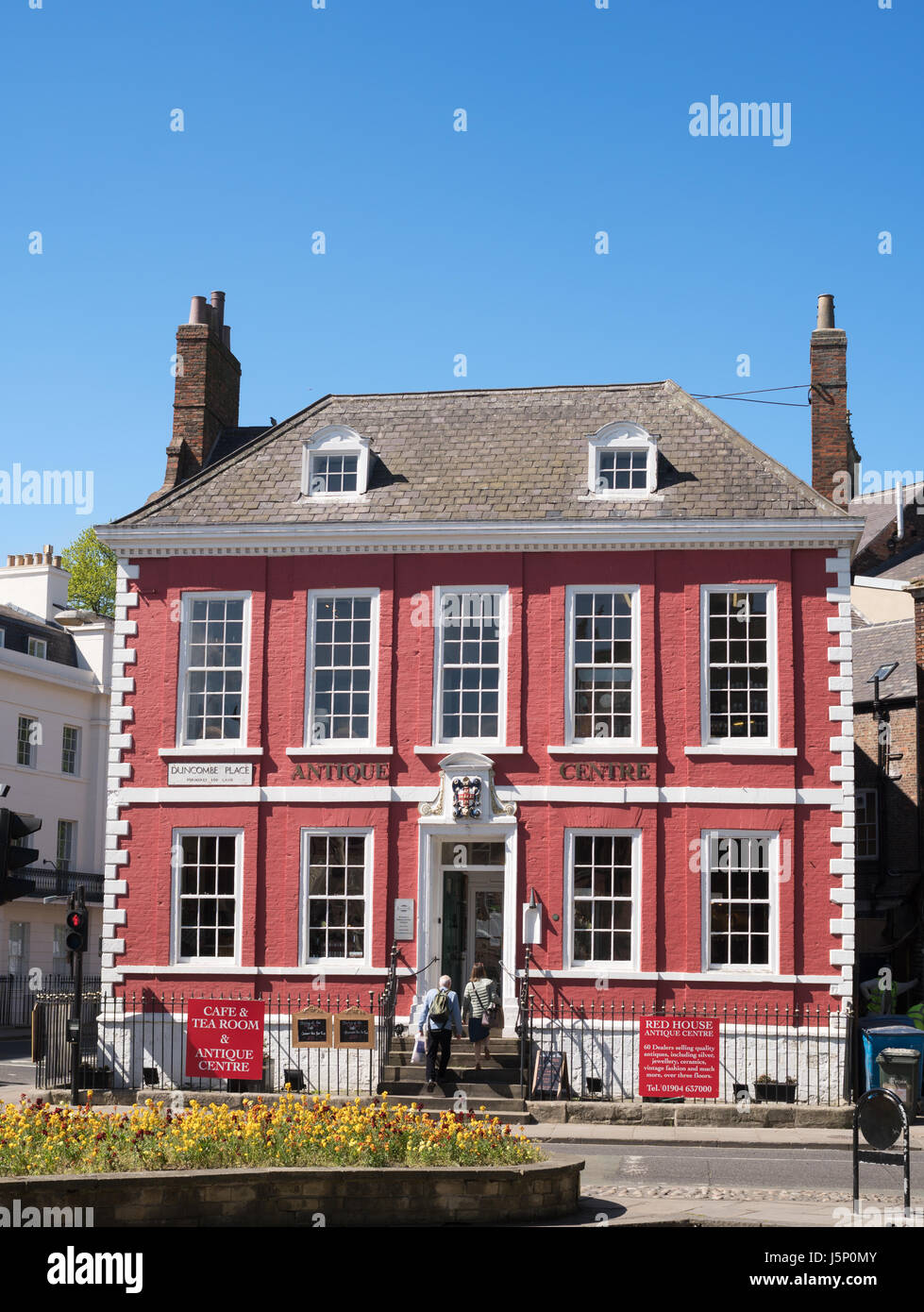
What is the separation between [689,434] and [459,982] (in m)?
10.3

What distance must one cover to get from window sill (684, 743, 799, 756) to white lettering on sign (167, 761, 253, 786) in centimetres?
740

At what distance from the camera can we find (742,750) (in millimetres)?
23594

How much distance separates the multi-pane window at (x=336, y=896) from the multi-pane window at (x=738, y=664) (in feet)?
20.7

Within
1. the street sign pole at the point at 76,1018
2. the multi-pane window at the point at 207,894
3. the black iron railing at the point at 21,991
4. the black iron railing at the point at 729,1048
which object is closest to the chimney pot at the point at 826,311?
the black iron railing at the point at 729,1048

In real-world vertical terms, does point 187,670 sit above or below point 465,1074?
above

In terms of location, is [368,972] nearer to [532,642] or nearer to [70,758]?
[532,642]

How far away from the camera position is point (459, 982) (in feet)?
80.4

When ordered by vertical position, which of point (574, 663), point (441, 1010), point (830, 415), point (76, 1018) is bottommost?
point (76, 1018)

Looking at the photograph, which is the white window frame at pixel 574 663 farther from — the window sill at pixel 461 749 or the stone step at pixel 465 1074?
the stone step at pixel 465 1074

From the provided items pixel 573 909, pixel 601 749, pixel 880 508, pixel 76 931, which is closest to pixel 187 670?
pixel 76 931

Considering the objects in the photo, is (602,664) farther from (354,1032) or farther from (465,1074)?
(354,1032)

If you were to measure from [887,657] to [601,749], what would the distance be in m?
12.5

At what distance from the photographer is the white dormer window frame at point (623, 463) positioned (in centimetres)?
2483
